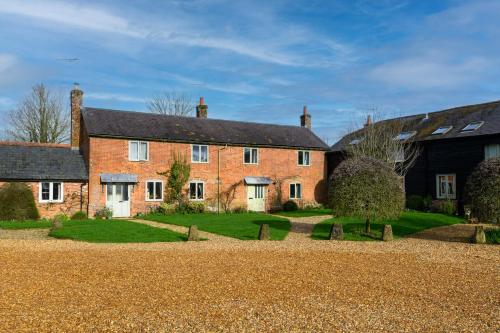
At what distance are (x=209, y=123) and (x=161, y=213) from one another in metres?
8.82

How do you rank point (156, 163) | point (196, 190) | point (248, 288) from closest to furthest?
point (248, 288) → point (156, 163) → point (196, 190)

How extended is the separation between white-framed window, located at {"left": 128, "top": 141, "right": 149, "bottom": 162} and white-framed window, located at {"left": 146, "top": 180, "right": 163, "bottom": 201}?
1.65 m

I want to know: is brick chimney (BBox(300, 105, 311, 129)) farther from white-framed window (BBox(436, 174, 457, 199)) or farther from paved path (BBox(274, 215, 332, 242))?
paved path (BBox(274, 215, 332, 242))

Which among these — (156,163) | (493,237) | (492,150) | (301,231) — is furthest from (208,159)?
(493,237)

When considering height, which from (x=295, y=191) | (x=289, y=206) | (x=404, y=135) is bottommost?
(x=289, y=206)

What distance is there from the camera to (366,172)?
18.4 metres

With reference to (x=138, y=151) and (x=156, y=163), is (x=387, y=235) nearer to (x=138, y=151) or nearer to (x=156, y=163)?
(x=156, y=163)

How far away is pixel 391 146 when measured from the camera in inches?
1211

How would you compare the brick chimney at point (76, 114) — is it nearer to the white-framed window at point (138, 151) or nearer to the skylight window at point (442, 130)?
the white-framed window at point (138, 151)

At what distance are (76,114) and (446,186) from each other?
24874 millimetres

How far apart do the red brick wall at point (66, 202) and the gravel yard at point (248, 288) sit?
37.4 feet

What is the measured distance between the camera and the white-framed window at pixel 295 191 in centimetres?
3587

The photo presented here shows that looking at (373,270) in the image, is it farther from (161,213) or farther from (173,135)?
(173,135)

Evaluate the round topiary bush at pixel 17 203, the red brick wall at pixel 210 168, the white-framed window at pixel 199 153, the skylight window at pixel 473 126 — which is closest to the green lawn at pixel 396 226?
the skylight window at pixel 473 126
